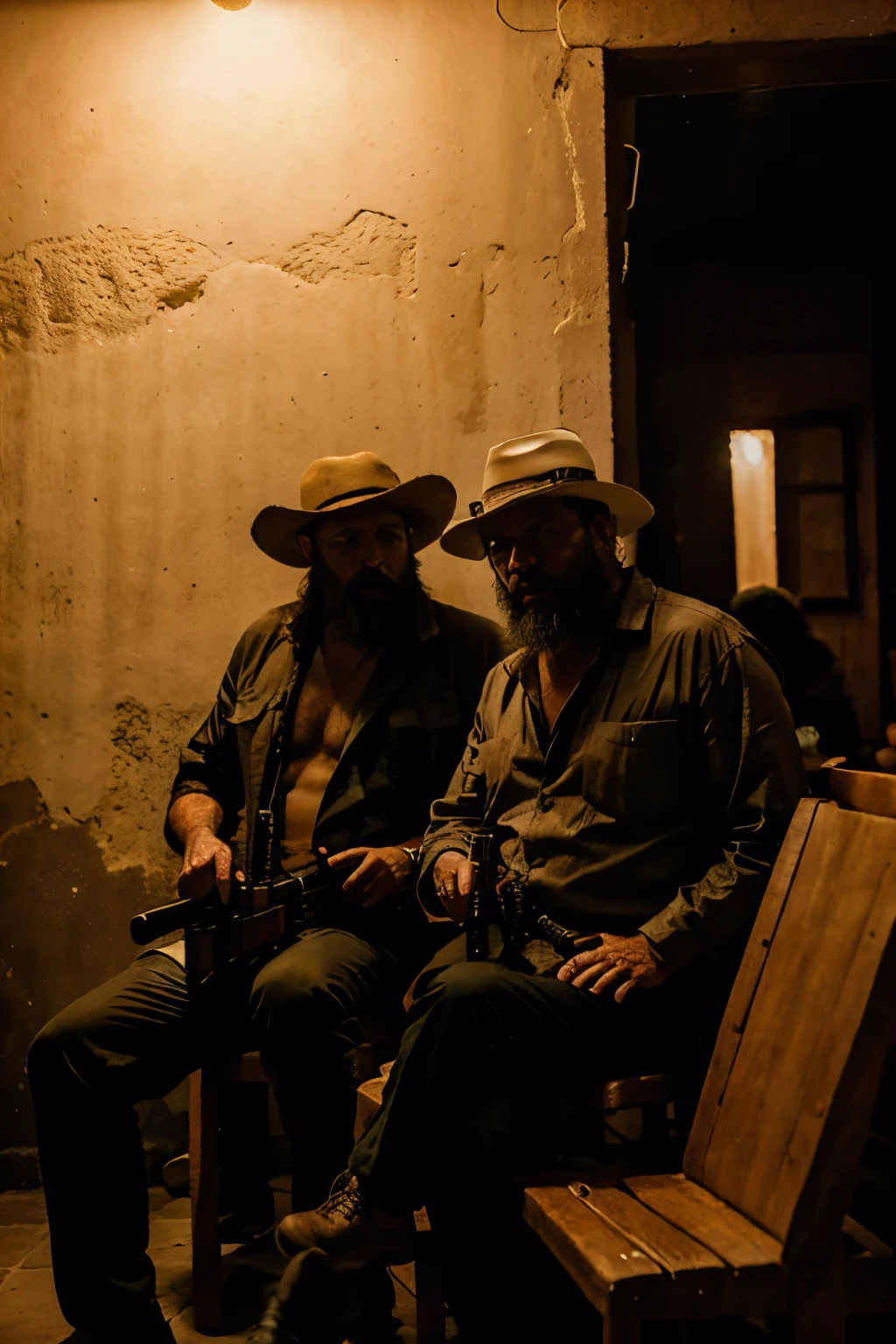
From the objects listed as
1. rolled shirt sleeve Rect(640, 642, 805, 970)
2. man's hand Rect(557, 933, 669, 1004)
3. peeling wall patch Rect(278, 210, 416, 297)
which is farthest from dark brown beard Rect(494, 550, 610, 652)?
peeling wall patch Rect(278, 210, 416, 297)

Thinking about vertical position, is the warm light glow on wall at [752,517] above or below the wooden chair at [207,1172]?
above

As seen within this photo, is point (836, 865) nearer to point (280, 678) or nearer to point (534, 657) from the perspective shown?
point (534, 657)

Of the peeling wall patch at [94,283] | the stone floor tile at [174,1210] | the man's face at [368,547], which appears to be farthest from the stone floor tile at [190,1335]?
the peeling wall patch at [94,283]

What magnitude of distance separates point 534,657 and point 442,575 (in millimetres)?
870

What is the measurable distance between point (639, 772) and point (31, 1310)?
206cm

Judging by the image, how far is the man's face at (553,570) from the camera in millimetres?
2488

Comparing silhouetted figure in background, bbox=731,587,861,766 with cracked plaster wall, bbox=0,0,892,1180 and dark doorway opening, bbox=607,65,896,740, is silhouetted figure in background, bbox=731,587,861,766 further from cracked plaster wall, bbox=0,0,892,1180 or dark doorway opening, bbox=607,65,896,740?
dark doorway opening, bbox=607,65,896,740

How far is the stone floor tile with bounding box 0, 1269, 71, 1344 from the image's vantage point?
7.99 feet

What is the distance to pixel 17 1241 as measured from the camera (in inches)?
116

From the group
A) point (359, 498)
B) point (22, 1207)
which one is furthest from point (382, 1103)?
point (22, 1207)

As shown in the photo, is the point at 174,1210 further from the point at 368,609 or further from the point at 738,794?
the point at 738,794

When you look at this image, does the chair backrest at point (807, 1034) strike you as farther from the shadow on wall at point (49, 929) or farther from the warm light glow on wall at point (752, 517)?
the warm light glow on wall at point (752, 517)

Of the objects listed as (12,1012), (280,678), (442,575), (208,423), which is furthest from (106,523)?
(12,1012)

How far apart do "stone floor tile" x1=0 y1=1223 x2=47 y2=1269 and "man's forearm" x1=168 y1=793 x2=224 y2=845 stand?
4.06 feet
